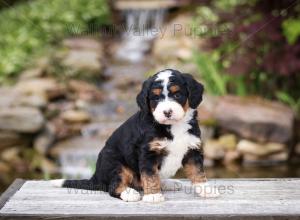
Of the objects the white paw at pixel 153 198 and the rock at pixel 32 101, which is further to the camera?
the rock at pixel 32 101

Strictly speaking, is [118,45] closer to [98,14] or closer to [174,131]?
[98,14]

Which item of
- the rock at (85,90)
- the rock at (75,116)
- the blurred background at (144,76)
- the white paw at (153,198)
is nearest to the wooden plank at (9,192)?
the white paw at (153,198)

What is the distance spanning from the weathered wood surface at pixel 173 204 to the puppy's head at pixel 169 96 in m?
0.61

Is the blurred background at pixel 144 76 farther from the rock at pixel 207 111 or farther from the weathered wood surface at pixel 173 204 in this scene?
the weathered wood surface at pixel 173 204

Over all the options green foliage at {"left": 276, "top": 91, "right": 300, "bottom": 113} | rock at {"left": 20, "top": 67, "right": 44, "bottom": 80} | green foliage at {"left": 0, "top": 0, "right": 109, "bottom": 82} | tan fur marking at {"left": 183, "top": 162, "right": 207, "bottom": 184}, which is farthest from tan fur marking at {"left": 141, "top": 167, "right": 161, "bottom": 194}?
green foliage at {"left": 0, "top": 0, "right": 109, "bottom": 82}

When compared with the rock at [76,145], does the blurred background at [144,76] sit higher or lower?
higher

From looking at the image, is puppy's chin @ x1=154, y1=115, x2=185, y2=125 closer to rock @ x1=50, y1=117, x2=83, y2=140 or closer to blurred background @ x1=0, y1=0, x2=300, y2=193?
blurred background @ x1=0, y1=0, x2=300, y2=193

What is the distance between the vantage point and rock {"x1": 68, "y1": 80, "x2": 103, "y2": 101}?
35.8 ft

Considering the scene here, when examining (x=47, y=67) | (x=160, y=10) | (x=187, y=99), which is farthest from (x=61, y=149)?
(x=160, y=10)

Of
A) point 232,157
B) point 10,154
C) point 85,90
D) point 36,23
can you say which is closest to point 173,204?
point 232,157

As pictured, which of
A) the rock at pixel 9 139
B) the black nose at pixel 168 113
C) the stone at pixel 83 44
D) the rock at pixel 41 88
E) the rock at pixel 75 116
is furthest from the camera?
the stone at pixel 83 44

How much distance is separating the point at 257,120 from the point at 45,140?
3.26 m

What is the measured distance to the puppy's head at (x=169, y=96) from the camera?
12.4 feet

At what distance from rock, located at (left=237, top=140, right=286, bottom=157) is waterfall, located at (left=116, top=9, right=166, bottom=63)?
4.95m
